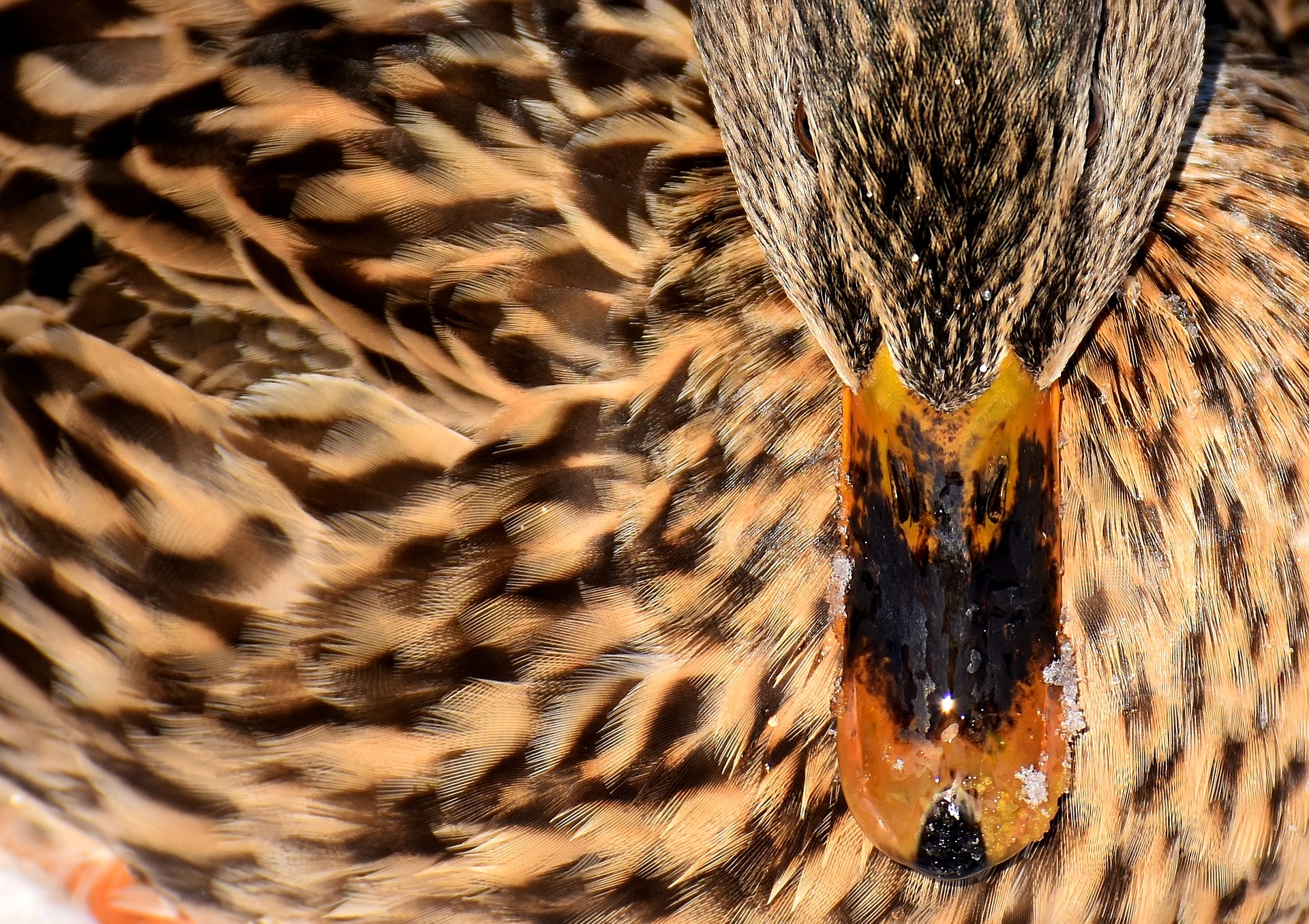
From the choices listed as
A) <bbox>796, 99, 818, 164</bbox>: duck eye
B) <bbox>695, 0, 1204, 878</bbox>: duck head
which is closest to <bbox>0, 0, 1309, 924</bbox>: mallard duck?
<bbox>695, 0, 1204, 878</bbox>: duck head

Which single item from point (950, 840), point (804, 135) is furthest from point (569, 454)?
point (950, 840)

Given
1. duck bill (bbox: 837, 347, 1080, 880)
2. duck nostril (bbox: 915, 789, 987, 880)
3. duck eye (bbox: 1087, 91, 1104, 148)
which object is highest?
duck eye (bbox: 1087, 91, 1104, 148)

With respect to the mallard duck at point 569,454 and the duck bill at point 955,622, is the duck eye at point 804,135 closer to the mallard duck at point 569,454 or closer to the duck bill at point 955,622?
the mallard duck at point 569,454

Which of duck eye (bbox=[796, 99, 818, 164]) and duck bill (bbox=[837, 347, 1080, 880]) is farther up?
duck eye (bbox=[796, 99, 818, 164])

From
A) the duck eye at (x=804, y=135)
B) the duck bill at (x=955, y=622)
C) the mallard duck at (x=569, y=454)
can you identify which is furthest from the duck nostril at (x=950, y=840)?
the duck eye at (x=804, y=135)

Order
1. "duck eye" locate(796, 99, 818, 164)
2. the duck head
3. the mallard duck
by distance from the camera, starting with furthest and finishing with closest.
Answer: the mallard duck < "duck eye" locate(796, 99, 818, 164) < the duck head

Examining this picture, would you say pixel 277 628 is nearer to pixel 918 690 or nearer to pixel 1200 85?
pixel 918 690

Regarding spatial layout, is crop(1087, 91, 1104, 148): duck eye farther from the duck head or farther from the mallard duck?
the mallard duck

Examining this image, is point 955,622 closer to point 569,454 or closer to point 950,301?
point 950,301
